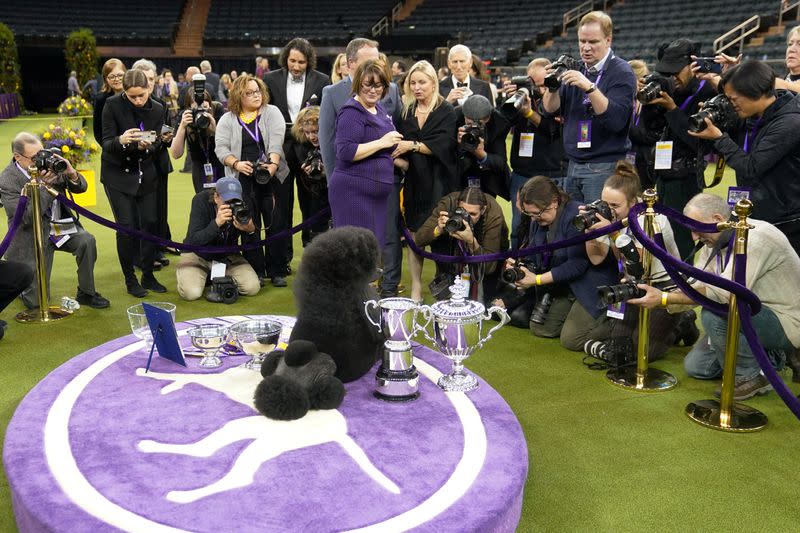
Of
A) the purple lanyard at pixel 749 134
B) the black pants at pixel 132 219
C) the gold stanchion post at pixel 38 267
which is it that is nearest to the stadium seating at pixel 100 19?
the black pants at pixel 132 219

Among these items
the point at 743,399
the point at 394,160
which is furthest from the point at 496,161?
the point at 743,399

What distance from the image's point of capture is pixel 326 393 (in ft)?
8.00

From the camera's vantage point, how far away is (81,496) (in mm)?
1971

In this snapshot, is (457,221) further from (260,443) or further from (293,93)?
(260,443)

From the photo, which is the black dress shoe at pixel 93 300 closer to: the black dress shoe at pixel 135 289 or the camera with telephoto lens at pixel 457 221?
the black dress shoe at pixel 135 289

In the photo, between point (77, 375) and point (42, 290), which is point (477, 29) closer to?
point (42, 290)

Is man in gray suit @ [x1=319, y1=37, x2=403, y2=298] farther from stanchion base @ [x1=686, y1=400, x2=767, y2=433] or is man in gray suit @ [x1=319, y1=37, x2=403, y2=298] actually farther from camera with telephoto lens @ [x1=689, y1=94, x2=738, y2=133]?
stanchion base @ [x1=686, y1=400, x2=767, y2=433]

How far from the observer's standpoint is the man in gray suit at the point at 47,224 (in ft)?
14.6

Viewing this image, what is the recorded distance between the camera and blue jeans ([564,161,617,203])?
4.20 meters

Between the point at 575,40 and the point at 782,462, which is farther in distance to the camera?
the point at 575,40

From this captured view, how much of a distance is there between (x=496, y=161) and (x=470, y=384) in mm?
2316

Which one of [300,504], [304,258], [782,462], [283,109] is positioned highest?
[283,109]

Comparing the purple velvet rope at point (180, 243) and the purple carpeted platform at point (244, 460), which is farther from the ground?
the purple velvet rope at point (180, 243)

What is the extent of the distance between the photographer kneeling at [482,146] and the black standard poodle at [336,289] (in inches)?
82.4
